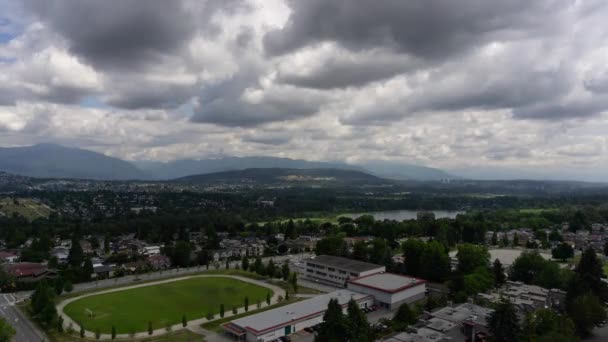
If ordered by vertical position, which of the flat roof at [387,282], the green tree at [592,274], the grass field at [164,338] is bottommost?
the grass field at [164,338]

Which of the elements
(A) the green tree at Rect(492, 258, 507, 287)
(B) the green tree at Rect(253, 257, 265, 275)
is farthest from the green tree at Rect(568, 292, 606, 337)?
(B) the green tree at Rect(253, 257, 265, 275)

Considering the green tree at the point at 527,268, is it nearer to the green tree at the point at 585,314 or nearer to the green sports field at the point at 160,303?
the green tree at the point at 585,314

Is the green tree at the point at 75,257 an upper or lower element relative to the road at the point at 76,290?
upper

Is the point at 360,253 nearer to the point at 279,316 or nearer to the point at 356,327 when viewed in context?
the point at 279,316

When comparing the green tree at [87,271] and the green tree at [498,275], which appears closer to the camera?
the green tree at [498,275]

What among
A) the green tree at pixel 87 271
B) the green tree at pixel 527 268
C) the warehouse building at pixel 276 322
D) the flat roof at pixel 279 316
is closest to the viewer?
the warehouse building at pixel 276 322

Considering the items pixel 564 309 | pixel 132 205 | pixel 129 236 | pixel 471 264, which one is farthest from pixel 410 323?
pixel 132 205

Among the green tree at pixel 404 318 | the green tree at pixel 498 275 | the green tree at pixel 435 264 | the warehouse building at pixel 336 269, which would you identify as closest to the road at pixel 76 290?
the warehouse building at pixel 336 269

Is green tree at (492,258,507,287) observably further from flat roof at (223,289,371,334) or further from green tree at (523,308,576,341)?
flat roof at (223,289,371,334)
